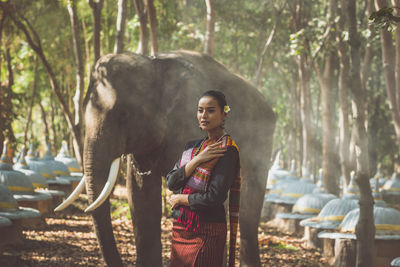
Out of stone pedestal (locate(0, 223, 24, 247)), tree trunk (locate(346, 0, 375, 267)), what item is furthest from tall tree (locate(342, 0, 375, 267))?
A: stone pedestal (locate(0, 223, 24, 247))

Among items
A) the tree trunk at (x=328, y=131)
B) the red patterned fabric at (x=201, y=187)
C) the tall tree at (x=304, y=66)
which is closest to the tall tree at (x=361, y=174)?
the red patterned fabric at (x=201, y=187)

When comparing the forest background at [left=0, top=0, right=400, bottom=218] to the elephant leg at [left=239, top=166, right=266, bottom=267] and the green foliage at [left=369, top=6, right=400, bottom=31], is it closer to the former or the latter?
the elephant leg at [left=239, top=166, right=266, bottom=267]

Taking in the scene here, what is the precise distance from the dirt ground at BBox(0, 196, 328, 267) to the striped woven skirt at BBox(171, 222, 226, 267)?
3.91 metres

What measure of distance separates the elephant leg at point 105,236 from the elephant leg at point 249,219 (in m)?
2.10

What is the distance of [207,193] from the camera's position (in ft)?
11.2

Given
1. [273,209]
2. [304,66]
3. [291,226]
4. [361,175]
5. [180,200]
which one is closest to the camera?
[180,200]

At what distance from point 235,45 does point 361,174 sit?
15.5m

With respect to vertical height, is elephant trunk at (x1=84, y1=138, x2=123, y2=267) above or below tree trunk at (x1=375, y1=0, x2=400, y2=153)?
below

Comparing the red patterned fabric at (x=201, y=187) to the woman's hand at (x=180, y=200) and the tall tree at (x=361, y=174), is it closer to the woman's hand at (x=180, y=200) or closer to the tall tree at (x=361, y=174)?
the woman's hand at (x=180, y=200)

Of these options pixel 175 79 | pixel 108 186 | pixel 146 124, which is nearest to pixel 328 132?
pixel 175 79

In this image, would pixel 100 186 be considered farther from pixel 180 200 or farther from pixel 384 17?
pixel 384 17

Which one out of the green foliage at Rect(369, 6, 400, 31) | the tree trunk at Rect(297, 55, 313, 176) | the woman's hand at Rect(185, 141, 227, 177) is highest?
the tree trunk at Rect(297, 55, 313, 176)

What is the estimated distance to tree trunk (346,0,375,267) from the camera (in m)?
6.26

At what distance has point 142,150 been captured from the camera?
623 centimetres
